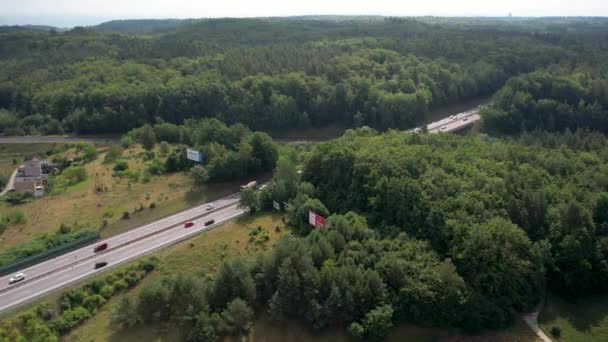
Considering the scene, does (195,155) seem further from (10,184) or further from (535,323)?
(535,323)

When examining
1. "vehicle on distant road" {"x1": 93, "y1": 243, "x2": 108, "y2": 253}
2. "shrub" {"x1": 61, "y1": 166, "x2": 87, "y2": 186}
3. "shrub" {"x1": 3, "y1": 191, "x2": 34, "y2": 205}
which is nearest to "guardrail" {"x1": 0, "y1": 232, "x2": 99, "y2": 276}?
"vehicle on distant road" {"x1": 93, "y1": 243, "x2": 108, "y2": 253}

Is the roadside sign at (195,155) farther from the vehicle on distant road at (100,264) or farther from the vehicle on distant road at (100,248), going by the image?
the vehicle on distant road at (100,264)

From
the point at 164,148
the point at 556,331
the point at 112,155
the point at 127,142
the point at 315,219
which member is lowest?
the point at 556,331

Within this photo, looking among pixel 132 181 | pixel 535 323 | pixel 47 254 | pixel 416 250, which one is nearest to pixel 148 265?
pixel 47 254

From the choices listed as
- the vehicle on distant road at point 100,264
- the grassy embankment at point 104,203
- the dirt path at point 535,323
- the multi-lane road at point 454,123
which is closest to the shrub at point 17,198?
the grassy embankment at point 104,203

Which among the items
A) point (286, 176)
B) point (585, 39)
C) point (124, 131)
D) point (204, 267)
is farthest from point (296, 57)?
point (585, 39)

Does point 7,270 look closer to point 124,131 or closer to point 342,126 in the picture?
point 124,131

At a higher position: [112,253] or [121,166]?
[121,166]
